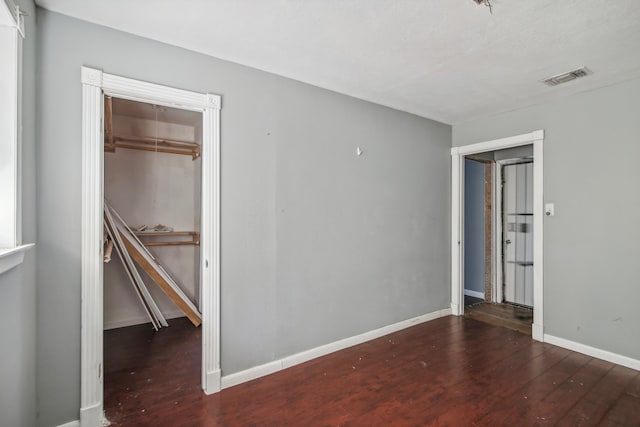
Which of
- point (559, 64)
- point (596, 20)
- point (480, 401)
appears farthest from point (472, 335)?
point (596, 20)

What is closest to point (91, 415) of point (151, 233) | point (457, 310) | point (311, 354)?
point (311, 354)

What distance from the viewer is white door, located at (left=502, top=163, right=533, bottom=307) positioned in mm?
4531

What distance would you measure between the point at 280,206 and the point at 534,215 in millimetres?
2729

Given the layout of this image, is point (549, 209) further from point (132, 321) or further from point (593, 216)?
point (132, 321)

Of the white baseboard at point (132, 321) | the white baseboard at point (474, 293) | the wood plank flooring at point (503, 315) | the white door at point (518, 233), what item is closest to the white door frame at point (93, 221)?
the white baseboard at point (132, 321)

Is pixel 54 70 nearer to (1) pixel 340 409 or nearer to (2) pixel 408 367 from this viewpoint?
(1) pixel 340 409

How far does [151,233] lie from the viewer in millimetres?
3801

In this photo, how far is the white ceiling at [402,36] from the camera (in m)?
1.87

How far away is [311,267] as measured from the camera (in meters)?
2.97

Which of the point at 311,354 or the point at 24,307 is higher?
the point at 24,307

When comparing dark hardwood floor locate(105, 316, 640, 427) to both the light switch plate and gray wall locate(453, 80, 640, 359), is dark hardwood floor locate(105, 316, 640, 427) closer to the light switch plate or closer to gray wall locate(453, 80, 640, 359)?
gray wall locate(453, 80, 640, 359)

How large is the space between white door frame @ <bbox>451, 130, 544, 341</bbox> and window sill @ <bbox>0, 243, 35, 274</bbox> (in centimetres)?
416

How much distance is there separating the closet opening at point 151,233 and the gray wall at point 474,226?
13.5ft

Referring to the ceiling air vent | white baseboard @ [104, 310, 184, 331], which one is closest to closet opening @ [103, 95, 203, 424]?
white baseboard @ [104, 310, 184, 331]
